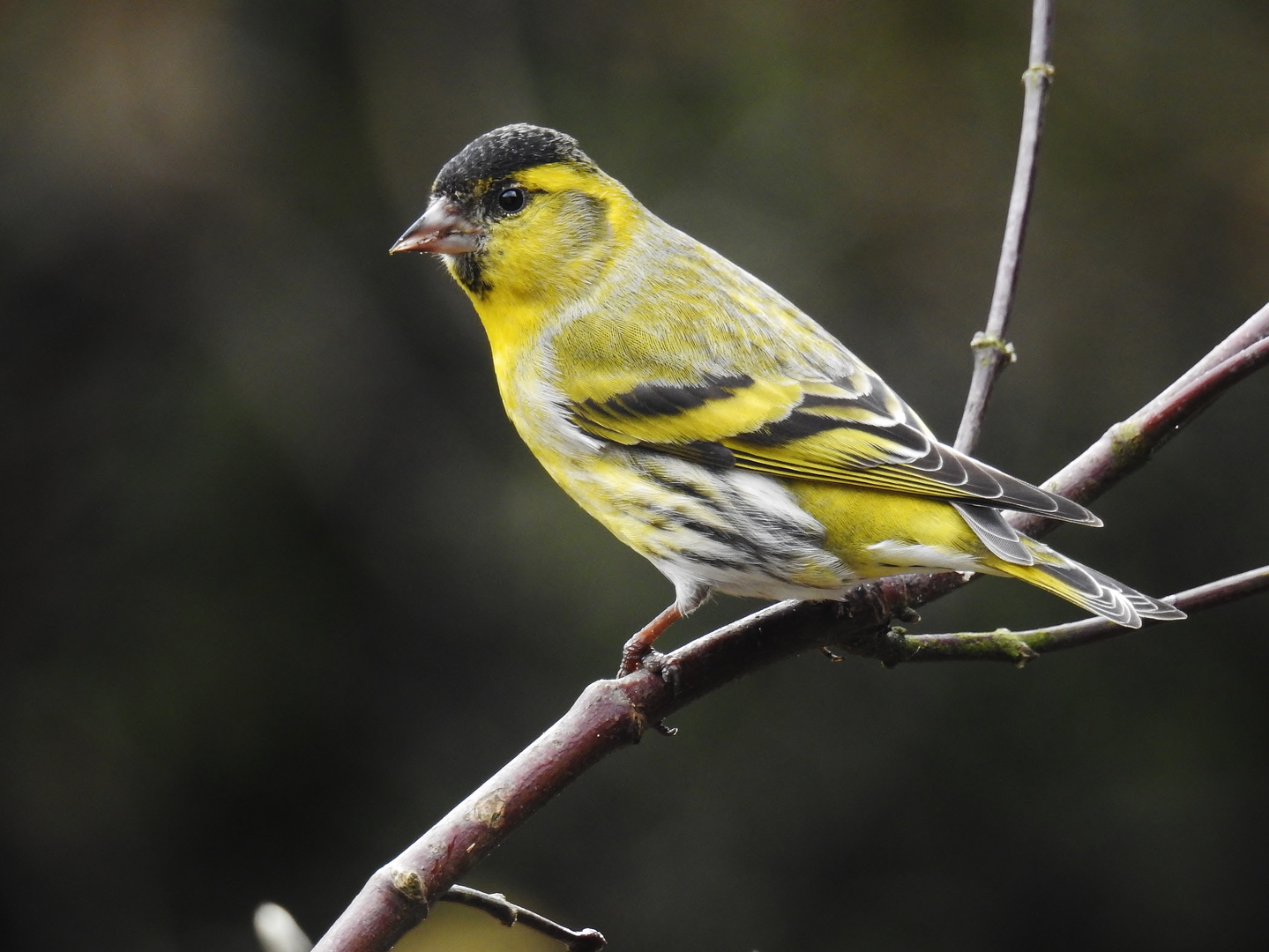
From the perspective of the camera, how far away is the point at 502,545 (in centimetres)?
Answer: 554

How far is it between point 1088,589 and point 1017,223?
82 centimetres

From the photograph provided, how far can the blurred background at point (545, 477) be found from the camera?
543cm

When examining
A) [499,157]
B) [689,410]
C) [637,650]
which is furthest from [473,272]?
[637,650]

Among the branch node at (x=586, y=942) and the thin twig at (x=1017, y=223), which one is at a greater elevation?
the thin twig at (x=1017, y=223)

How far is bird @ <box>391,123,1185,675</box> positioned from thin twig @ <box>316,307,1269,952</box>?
0.45ft

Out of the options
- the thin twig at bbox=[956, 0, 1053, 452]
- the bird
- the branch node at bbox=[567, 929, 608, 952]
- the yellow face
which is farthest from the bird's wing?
the branch node at bbox=[567, 929, 608, 952]

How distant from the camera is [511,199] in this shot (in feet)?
11.8

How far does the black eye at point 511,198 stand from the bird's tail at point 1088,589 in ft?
5.07

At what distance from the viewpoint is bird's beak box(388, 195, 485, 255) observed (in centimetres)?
340

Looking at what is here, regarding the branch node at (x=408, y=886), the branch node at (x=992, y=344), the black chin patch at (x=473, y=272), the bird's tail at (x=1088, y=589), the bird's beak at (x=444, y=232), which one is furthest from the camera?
the black chin patch at (x=473, y=272)

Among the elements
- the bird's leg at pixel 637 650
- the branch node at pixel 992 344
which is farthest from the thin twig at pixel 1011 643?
the branch node at pixel 992 344

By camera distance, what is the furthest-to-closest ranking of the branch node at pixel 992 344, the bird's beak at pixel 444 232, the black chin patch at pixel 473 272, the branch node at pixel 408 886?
the black chin patch at pixel 473 272
the bird's beak at pixel 444 232
the branch node at pixel 992 344
the branch node at pixel 408 886

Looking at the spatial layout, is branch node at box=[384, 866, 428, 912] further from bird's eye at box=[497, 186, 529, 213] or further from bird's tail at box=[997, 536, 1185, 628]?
bird's eye at box=[497, 186, 529, 213]

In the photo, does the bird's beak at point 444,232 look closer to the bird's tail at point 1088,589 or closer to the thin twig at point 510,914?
the bird's tail at point 1088,589
